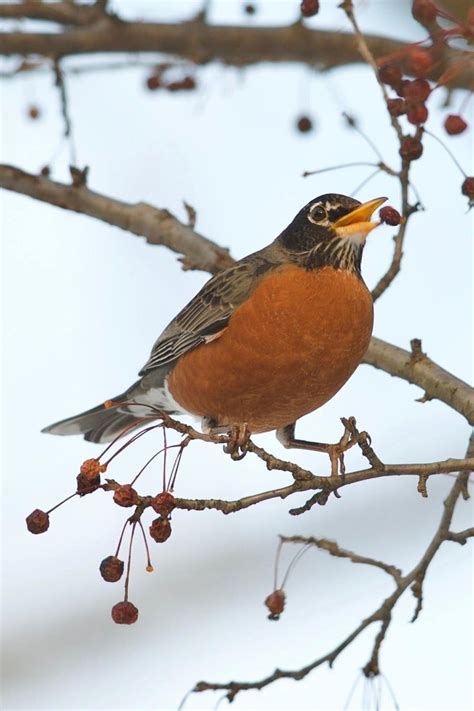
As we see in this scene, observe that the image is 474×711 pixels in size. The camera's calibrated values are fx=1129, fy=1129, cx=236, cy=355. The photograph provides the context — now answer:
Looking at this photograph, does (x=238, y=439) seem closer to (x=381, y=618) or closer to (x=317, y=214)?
Result: (x=381, y=618)

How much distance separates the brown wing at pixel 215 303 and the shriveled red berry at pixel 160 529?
176 cm

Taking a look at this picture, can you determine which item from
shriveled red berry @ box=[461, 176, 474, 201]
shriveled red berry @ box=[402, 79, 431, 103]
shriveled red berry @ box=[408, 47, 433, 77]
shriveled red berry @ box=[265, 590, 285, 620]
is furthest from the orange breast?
shriveled red berry @ box=[408, 47, 433, 77]

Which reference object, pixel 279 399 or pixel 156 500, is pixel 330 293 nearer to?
pixel 279 399

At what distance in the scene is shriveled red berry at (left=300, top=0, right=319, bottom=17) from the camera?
4.29 metres

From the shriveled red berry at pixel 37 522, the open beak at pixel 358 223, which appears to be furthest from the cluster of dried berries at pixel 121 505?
the open beak at pixel 358 223

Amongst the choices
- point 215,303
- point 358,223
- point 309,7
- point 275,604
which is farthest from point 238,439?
point 309,7

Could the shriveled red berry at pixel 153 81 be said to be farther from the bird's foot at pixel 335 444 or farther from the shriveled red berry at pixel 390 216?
the shriveled red berry at pixel 390 216

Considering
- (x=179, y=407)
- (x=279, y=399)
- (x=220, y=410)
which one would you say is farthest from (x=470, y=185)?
(x=179, y=407)

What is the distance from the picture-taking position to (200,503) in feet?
9.47

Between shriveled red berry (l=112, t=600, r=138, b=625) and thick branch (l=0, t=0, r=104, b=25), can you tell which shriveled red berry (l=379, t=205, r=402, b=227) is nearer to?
shriveled red berry (l=112, t=600, r=138, b=625)

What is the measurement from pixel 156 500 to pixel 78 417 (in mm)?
2870

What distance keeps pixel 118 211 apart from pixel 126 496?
2514mm

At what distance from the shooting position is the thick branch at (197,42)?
5465mm

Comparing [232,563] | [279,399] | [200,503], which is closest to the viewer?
[200,503]
